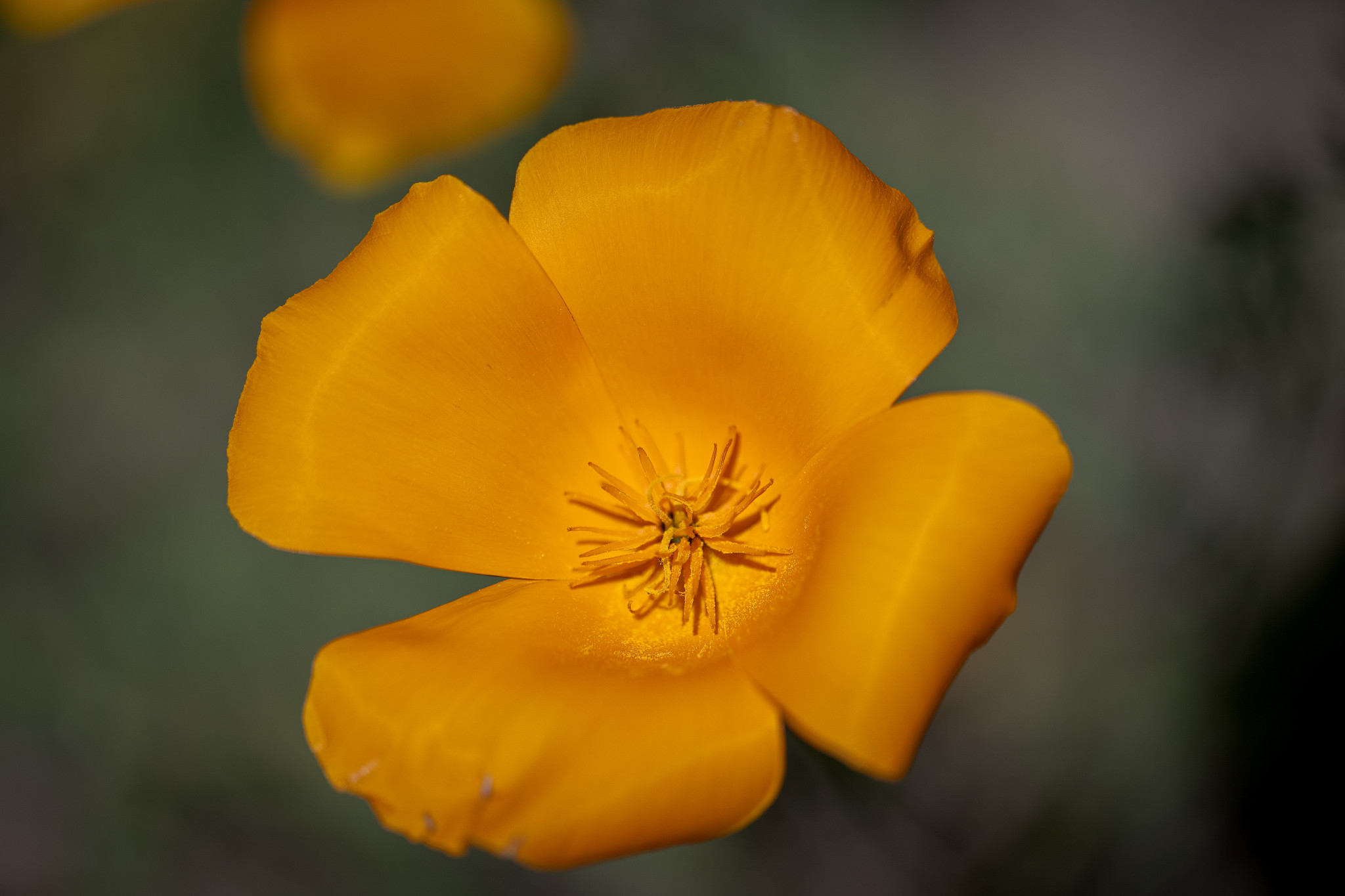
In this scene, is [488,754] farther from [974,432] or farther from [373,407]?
[974,432]

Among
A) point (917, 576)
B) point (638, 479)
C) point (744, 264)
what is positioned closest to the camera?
point (917, 576)

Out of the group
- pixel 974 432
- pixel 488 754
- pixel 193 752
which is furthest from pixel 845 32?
pixel 193 752

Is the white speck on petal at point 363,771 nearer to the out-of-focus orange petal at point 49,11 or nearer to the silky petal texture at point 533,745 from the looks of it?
the silky petal texture at point 533,745

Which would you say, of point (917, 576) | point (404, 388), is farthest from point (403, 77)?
point (917, 576)

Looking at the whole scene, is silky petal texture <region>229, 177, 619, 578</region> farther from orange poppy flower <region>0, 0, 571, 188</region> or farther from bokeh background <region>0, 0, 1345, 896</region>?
orange poppy flower <region>0, 0, 571, 188</region>

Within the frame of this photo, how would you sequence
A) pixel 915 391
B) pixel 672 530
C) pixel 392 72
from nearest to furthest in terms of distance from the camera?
pixel 672 530 < pixel 915 391 < pixel 392 72

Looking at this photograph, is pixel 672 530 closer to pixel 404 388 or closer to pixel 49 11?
pixel 404 388

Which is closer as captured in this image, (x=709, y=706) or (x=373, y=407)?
(x=709, y=706)
